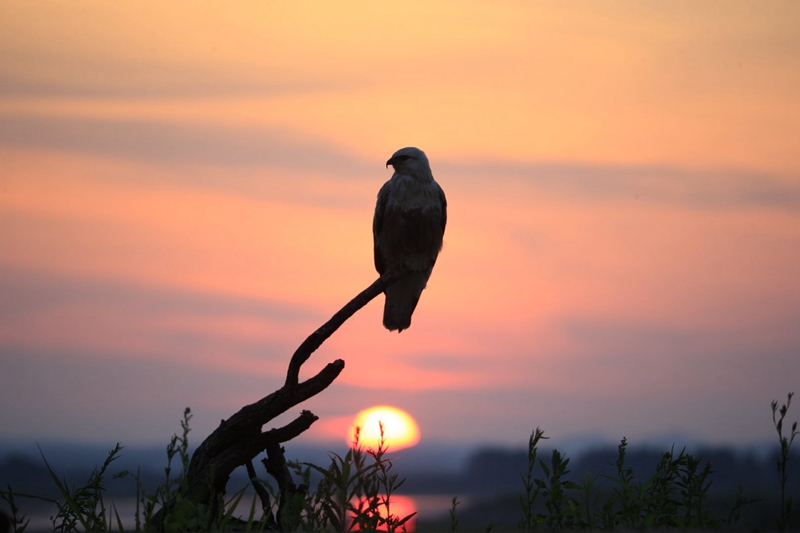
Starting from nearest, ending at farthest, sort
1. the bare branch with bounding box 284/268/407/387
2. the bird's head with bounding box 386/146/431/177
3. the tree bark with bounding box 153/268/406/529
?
the tree bark with bounding box 153/268/406/529 < the bare branch with bounding box 284/268/407/387 < the bird's head with bounding box 386/146/431/177

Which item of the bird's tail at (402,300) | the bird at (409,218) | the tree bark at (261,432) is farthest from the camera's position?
the bird's tail at (402,300)

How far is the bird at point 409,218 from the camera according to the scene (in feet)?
33.2

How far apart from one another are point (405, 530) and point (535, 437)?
0.85 metres

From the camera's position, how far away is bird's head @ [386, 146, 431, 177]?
33.9ft

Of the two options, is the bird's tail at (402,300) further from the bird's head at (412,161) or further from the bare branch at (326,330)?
the bare branch at (326,330)

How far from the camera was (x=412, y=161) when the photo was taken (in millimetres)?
10359

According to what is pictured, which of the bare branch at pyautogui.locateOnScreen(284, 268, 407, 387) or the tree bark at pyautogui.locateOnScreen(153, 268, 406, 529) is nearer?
the tree bark at pyautogui.locateOnScreen(153, 268, 406, 529)

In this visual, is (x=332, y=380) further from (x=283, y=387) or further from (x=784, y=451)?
(x=784, y=451)

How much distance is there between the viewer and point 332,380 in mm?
6574

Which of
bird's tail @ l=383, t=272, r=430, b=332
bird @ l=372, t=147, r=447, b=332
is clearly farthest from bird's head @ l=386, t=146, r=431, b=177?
bird's tail @ l=383, t=272, r=430, b=332

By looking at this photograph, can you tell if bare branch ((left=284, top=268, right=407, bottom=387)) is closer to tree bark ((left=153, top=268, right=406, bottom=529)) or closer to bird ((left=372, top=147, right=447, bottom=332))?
tree bark ((left=153, top=268, right=406, bottom=529))

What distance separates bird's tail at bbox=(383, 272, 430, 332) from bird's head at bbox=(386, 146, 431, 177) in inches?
55.5

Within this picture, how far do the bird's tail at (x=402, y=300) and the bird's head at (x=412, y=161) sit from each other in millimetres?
1409

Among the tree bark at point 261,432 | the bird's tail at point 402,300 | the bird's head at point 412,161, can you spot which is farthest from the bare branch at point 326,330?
the bird's tail at point 402,300
